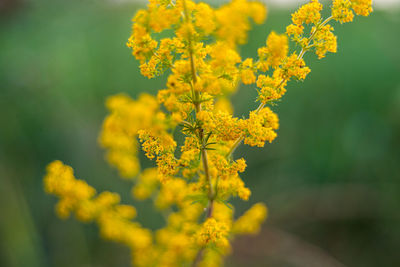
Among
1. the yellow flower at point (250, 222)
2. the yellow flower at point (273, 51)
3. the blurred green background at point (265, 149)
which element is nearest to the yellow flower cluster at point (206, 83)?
the yellow flower at point (273, 51)

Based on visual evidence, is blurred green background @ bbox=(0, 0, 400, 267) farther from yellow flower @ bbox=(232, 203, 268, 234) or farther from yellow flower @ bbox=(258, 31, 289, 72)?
yellow flower @ bbox=(258, 31, 289, 72)

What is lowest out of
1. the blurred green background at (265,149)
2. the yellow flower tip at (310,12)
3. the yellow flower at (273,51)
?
the yellow flower at (273,51)

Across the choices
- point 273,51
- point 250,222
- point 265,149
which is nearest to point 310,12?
point 273,51

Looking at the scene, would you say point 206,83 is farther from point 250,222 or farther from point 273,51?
point 250,222

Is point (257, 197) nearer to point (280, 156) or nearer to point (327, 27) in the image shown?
point (280, 156)

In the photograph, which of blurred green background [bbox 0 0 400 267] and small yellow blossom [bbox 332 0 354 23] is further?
blurred green background [bbox 0 0 400 267]

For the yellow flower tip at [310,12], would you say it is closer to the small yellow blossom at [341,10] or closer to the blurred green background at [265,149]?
the small yellow blossom at [341,10]

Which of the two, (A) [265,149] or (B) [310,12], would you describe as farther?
(A) [265,149]

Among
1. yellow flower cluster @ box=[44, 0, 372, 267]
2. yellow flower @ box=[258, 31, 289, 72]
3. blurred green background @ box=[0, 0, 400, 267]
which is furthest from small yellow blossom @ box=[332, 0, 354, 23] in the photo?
blurred green background @ box=[0, 0, 400, 267]
